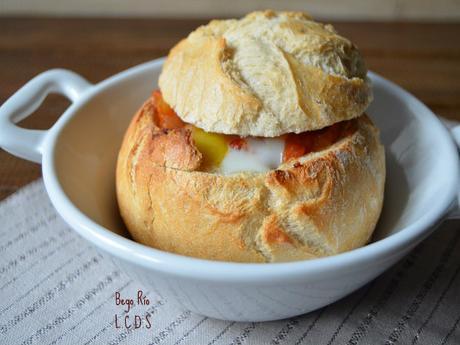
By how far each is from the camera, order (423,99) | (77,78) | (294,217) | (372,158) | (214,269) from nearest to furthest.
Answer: (214,269) < (294,217) < (372,158) < (77,78) < (423,99)

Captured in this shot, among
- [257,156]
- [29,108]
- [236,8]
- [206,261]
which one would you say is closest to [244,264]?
[206,261]

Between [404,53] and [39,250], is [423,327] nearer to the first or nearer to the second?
[39,250]

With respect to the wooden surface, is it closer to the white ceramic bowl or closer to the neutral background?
the neutral background

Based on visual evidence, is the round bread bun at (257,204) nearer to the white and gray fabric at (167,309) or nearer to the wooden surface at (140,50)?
the white and gray fabric at (167,309)

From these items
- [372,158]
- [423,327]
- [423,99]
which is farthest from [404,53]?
[423,327]

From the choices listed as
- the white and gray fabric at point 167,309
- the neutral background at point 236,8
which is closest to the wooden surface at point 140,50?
the neutral background at point 236,8

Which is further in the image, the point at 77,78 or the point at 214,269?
the point at 77,78
